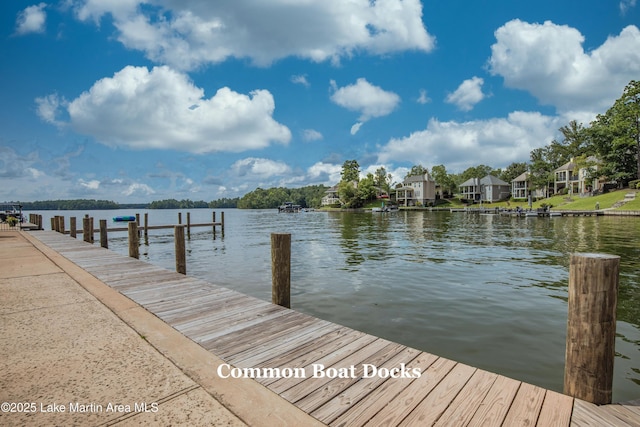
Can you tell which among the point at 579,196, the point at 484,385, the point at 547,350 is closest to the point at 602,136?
the point at 579,196

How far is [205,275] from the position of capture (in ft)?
45.0

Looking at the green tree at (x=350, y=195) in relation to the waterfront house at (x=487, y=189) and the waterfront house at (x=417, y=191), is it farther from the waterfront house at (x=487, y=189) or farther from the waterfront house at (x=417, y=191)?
the waterfront house at (x=487, y=189)

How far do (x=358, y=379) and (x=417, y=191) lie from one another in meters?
103

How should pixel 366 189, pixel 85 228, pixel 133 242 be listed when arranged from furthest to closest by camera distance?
pixel 366 189 → pixel 85 228 → pixel 133 242

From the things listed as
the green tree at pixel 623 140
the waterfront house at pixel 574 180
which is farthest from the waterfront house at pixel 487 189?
the green tree at pixel 623 140

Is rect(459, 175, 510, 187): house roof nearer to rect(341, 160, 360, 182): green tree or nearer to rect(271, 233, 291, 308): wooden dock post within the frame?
rect(341, 160, 360, 182): green tree

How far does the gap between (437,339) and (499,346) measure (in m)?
1.14

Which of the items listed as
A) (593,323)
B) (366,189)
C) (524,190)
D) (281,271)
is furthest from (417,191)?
(593,323)

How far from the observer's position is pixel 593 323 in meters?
2.95

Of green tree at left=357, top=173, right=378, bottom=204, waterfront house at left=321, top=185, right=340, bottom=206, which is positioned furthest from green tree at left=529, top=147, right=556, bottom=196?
waterfront house at left=321, top=185, right=340, bottom=206

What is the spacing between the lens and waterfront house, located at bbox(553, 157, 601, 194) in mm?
64250

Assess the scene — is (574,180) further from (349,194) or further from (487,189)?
(349,194)

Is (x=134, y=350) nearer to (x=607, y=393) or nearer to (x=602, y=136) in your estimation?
(x=607, y=393)

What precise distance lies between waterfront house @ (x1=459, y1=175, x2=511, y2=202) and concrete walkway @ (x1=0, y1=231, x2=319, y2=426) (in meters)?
97.9
